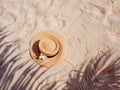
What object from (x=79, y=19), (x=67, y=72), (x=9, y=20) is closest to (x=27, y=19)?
(x=9, y=20)

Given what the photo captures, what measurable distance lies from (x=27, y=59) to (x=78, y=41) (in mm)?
466

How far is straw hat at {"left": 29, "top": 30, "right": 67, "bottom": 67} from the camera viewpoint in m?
1.83

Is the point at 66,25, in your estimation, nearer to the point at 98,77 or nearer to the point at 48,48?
the point at 48,48

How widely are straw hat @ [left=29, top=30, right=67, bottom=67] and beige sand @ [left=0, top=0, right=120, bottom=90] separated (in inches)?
2.1

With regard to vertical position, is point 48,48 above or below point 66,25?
below

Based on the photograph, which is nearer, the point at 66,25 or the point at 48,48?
the point at 48,48

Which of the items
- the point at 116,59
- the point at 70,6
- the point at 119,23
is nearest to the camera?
the point at 116,59

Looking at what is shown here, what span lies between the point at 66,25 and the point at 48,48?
1.14ft

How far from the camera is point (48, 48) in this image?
1817mm

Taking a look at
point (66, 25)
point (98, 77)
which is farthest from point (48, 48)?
point (98, 77)

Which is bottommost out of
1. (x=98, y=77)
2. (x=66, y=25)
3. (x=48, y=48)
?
(x=98, y=77)

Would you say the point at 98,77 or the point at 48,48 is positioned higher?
the point at 48,48

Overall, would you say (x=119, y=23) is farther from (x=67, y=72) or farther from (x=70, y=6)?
(x=67, y=72)

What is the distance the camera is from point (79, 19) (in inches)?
81.3
